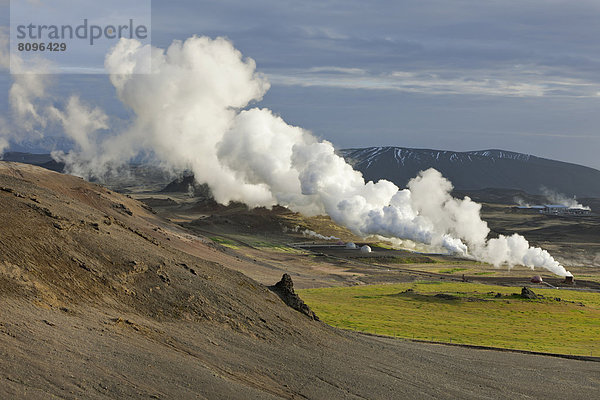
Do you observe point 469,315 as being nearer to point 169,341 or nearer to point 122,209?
point 169,341

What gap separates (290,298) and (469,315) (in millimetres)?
44025

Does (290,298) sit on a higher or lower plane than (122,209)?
lower

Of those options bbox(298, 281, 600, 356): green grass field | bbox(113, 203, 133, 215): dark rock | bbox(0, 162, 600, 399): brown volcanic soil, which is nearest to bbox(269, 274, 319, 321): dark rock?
bbox(0, 162, 600, 399): brown volcanic soil

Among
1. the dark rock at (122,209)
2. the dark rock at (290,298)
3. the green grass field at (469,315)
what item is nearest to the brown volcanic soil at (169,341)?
the dark rock at (290,298)

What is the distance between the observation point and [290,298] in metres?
66.1

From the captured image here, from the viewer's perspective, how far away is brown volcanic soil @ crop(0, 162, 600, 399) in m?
35.5

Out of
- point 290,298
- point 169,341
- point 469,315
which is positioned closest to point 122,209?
point 469,315

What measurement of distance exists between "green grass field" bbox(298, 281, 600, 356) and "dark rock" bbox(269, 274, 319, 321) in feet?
45.3

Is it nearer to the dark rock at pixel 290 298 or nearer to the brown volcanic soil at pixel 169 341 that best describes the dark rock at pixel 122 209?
the brown volcanic soil at pixel 169 341

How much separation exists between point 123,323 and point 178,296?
8.80 m

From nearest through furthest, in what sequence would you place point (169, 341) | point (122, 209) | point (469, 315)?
point (169, 341)
point (469, 315)
point (122, 209)

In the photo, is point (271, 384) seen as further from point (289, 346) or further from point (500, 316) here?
point (500, 316)

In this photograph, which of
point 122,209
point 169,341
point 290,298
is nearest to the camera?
point 169,341

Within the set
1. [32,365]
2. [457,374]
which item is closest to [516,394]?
[457,374]
